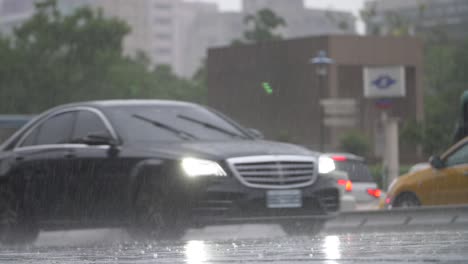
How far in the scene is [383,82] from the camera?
48750mm

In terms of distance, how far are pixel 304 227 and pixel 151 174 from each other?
1568 mm

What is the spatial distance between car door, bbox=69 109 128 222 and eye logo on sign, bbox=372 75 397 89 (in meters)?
38.5

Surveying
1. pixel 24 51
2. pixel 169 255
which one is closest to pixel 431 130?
pixel 24 51

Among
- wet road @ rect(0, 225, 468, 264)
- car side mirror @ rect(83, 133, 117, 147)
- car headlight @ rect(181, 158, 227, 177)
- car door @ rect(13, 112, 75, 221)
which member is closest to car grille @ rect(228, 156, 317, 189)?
car headlight @ rect(181, 158, 227, 177)

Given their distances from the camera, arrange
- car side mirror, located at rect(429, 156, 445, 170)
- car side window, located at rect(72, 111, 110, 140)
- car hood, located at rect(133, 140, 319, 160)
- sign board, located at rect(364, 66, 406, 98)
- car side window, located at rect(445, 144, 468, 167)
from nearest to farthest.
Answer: car hood, located at rect(133, 140, 319, 160) → car side window, located at rect(72, 111, 110, 140) → car side window, located at rect(445, 144, 468, 167) → car side mirror, located at rect(429, 156, 445, 170) → sign board, located at rect(364, 66, 406, 98)

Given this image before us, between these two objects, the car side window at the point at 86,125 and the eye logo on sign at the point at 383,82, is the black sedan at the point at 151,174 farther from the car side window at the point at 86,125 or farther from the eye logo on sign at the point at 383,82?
the eye logo on sign at the point at 383,82

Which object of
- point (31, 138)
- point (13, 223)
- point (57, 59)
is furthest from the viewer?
point (57, 59)

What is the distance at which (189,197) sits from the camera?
31.7 ft

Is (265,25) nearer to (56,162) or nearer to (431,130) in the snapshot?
(431,130)

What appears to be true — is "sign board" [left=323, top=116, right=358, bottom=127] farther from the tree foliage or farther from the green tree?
the green tree

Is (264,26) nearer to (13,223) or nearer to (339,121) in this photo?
(339,121)

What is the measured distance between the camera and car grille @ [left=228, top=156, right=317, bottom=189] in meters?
9.77

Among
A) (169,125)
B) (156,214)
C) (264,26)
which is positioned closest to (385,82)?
(264,26)

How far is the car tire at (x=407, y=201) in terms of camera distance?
1419 centimetres
